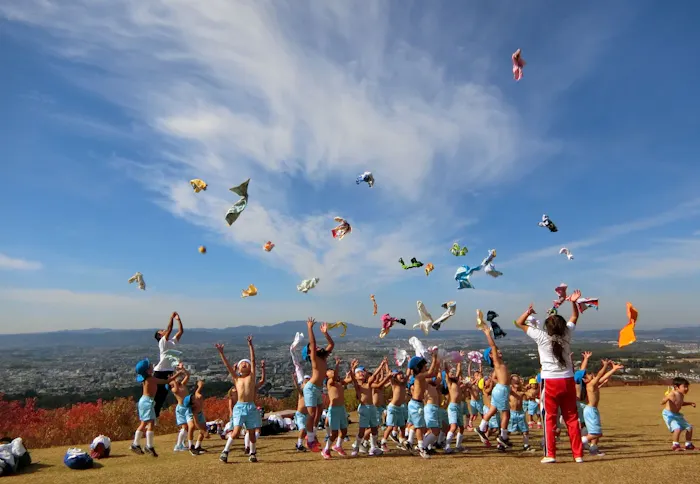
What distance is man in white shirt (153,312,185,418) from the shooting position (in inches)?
483

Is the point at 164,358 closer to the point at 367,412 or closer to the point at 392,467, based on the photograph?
the point at 367,412

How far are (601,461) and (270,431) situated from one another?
1031cm

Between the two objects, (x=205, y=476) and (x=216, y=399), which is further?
(x=216, y=399)

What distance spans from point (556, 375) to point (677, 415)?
4784 mm

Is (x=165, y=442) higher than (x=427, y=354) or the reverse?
the reverse

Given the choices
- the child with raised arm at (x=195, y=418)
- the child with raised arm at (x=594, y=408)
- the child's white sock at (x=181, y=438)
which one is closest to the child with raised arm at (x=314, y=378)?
the child with raised arm at (x=195, y=418)

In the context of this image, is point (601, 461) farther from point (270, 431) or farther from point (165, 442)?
point (165, 442)

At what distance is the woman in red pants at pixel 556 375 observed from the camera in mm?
6859

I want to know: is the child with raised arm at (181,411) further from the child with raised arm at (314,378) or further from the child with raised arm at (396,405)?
the child with raised arm at (396,405)

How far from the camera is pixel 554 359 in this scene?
6918 mm

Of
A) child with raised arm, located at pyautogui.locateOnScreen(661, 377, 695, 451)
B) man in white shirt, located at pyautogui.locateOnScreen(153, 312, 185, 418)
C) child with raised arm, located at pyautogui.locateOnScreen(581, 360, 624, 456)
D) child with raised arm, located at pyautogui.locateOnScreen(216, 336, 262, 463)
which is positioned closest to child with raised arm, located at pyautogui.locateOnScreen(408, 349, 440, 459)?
child with raised arm, located at pyautogui.locateOnScreen(216, 336, 262, 463)

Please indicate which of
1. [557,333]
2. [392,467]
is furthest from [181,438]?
[557,333]

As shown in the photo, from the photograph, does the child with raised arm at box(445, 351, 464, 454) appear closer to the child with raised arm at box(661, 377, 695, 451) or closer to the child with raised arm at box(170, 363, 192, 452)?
the child with raised arm at box(661, 377, 695, 451)

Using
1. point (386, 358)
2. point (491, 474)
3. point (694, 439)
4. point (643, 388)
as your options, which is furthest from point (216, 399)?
point (643, 388)
